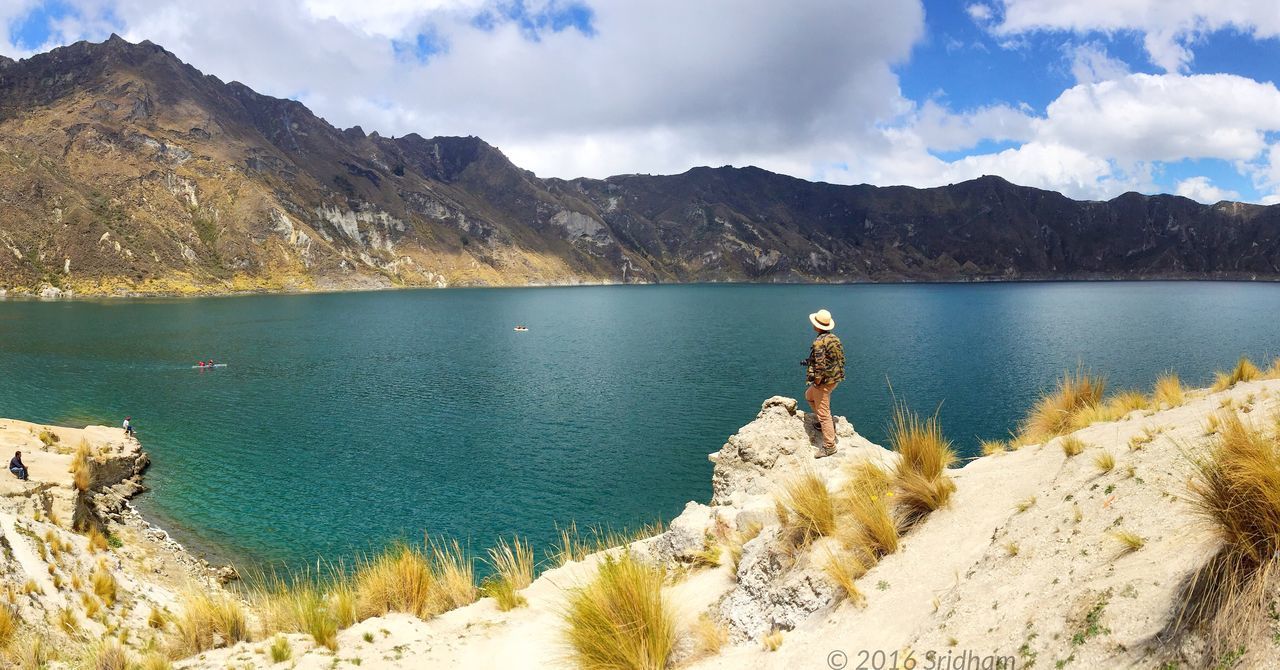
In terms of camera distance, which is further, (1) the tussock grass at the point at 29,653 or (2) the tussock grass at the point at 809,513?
(1) the tussock grass at the point at 29,653

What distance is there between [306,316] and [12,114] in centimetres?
15125

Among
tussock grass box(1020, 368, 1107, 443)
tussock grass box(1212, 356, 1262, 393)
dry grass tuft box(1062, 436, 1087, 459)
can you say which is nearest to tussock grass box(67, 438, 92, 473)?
dry grass tuft box(1062, 436, 1087, 459)

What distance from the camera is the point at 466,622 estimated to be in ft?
26.7

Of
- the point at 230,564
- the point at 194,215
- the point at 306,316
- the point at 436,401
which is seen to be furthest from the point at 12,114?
the point at 230,564

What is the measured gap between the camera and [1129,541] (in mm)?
4523

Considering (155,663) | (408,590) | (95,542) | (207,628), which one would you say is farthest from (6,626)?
(95,542)

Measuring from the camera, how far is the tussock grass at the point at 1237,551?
3.29m

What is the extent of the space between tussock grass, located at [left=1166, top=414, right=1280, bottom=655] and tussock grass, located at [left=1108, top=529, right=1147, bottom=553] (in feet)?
2.01

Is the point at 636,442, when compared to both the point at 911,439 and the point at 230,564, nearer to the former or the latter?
the point at 230,564

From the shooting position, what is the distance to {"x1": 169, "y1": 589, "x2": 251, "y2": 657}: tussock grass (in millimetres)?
7520

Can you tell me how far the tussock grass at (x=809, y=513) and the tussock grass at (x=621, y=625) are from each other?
1.91 m

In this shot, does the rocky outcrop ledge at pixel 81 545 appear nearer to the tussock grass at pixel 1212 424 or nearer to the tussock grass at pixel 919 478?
the tussock grass at pixel 919 478

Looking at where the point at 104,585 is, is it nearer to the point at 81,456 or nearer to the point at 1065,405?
the point at 81,456

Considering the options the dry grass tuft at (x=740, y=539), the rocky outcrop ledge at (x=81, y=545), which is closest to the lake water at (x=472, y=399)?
the rocky outcrop ledge at (x=81, y=545)
